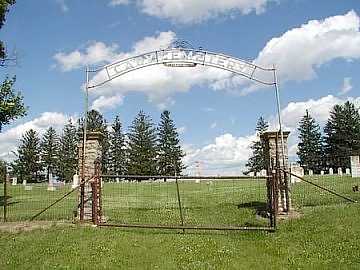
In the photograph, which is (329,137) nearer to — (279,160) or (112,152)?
(112,152)

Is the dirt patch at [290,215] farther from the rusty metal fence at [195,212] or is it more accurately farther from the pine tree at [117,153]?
the pine tree at [117,153]

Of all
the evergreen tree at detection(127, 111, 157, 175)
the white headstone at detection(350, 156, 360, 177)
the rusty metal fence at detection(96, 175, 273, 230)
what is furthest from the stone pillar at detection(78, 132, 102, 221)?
the evergreen tree at detection(127, 111, 157, 175)

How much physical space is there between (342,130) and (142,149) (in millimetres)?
31821

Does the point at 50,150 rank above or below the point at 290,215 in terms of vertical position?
above

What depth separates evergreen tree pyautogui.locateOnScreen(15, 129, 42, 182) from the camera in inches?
3073

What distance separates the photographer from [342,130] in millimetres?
75062

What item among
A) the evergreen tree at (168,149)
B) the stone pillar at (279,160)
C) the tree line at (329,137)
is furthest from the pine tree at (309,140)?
the stone pillar at (279,160)

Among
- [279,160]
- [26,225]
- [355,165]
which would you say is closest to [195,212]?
[279,160]

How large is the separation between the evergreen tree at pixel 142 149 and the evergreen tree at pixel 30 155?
16.9 meters

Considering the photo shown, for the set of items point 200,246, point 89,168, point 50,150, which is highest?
→ point 50,150

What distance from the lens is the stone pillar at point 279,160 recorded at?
48.6 ft

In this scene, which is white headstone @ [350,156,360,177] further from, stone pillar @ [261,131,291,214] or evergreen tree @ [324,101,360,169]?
evergreen tree @ [324,101,360,169]

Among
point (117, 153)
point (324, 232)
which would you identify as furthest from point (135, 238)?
→ point (117, 153)

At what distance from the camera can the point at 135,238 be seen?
12422mm
